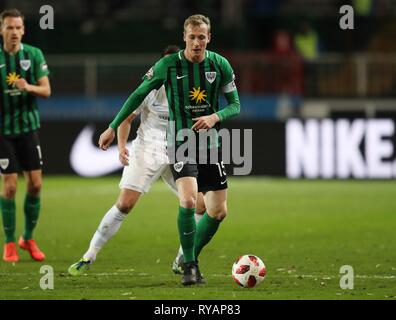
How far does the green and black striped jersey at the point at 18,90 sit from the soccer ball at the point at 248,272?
3.15 m

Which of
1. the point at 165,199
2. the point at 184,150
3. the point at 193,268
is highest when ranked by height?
the point at 184,150

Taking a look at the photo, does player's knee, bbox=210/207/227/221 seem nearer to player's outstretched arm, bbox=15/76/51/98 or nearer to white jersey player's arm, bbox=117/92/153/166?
white jersey player's arm, bbox=117/92/153/166

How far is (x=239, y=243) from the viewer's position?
37.7 ft

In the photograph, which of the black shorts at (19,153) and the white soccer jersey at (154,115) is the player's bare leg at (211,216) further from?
the black shorts at (19,153)

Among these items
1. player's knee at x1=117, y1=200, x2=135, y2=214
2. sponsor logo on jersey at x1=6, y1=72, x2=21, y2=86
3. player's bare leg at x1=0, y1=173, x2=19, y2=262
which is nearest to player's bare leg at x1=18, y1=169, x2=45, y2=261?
player's bare leg at x1=0, y1=173, x2=19, y2=262

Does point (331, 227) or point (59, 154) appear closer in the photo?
point (331, 227)

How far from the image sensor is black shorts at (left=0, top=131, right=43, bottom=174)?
33.9ft

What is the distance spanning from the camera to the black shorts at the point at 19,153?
10.3 m

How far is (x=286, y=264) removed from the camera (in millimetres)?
9742

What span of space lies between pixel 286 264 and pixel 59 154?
34.9 ft
